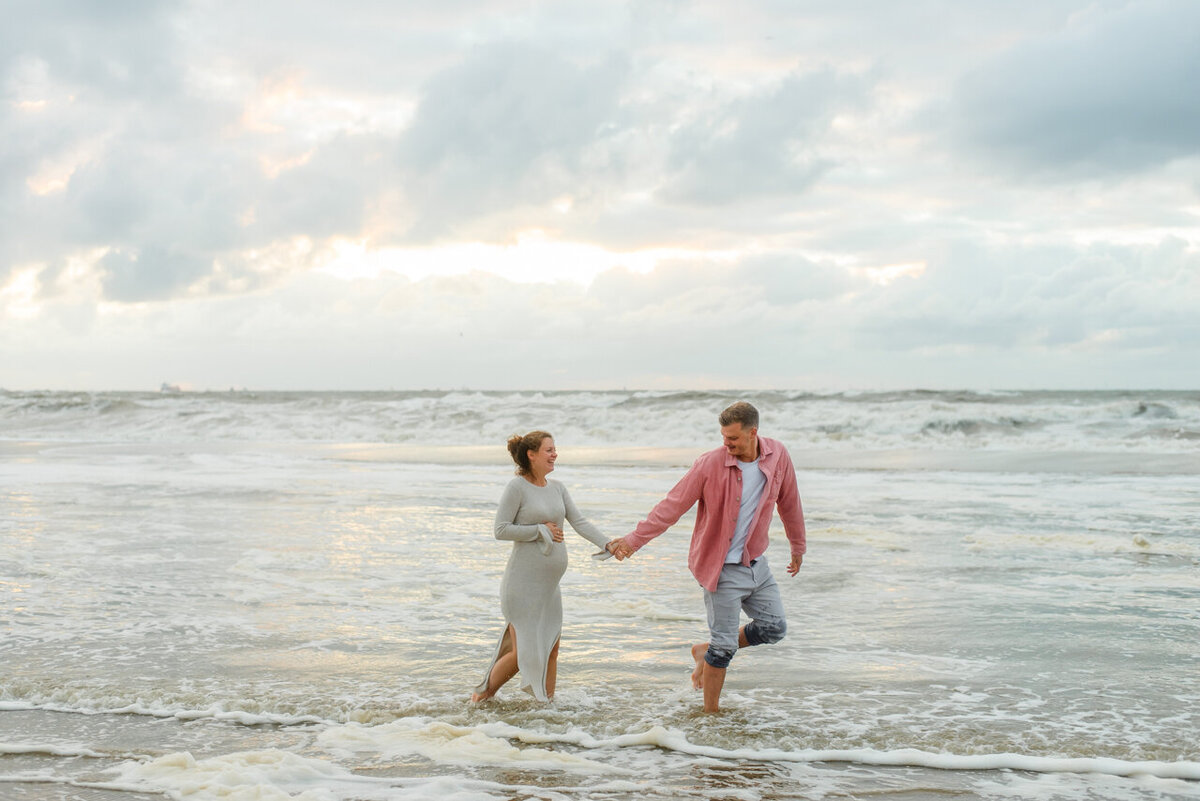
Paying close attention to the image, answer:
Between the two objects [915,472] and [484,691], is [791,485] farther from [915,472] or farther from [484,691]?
[915,472]

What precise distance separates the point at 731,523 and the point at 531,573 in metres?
1.26

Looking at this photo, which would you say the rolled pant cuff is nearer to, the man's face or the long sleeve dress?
the long sleeve dress

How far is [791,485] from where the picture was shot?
19.1 feet

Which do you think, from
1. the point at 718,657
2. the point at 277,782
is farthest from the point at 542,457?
the point at 277,782

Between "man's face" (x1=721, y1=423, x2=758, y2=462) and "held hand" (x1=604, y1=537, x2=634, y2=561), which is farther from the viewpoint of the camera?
"held hand" (x1=604, y1=537, x2=634, y2=561)

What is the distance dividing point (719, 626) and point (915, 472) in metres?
17.5

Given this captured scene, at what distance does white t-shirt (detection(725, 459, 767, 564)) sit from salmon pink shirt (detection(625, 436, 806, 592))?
0.03 metres

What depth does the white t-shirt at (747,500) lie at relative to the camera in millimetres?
5621

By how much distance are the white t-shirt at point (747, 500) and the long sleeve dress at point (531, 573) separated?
853 millimetres

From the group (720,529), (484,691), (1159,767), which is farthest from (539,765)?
(1159,767)

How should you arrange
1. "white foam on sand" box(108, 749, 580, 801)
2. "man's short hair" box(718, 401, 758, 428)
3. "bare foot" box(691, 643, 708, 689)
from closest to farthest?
"white foam on sand" box(108, 749, 580, 801), "man's short hair" box(718, 401, 758, 428), "bare foot" box(691, 643, 708, 689)

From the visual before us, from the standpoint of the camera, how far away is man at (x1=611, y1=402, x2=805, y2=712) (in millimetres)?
5590

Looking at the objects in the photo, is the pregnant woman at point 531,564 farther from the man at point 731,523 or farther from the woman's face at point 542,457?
the man at point 731,523

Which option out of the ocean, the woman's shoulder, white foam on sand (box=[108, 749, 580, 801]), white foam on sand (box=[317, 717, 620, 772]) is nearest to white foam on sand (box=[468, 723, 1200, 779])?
the ocean
